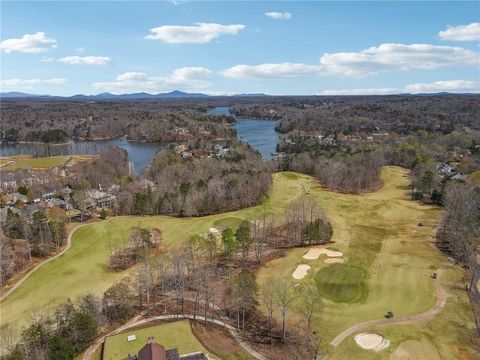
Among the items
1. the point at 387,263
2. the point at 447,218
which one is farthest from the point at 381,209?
the point at 387,263

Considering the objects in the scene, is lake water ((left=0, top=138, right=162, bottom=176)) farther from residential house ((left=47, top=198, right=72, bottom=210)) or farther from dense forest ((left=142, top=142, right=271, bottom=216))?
residential house ((left=47, top=198, right=72, bottom=210))

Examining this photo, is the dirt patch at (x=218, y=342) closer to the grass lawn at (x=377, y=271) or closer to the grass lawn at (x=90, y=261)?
the grass lawn at (x=377, y=271)

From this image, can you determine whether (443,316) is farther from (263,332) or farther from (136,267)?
(136,267)

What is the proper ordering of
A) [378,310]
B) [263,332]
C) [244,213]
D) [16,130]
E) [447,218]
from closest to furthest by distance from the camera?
[263,332]
[378,310]
[447,218]
[244,213]
[16,130]

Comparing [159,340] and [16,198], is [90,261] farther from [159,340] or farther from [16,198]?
[16,198]

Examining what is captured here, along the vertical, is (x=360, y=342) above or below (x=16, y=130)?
below

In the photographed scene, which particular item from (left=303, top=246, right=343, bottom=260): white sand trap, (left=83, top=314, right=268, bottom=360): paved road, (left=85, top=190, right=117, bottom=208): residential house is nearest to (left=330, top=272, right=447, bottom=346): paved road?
(left=83, top=314, right=268, bottom=360): paved road
